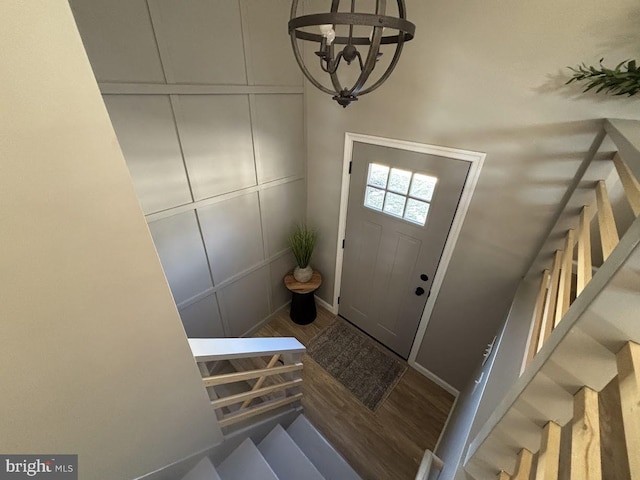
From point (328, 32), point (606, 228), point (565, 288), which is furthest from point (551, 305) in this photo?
point (328, 32)

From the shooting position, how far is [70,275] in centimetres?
61

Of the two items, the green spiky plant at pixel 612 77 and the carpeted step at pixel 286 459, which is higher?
the green spiky plant at pixel 612 77

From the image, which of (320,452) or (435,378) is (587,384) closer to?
(320,452)

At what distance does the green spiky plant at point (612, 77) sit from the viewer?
111 cm

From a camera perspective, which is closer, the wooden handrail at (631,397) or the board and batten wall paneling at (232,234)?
the wooden handrail at (631,397)

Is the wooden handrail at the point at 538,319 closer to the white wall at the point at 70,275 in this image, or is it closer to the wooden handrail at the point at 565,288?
the wooden handrail at the point at 565,288

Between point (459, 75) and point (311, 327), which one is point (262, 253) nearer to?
point (311, 327)

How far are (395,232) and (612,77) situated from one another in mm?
1493

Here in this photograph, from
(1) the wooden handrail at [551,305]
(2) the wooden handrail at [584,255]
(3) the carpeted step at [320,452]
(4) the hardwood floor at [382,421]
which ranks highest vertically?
(2) the wooden handrail at [584,255]

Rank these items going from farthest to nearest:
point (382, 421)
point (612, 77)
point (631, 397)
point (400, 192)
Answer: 1. point (382, 421)
2. point (400, 192)
3. point (612, 77)
4. point (631, 397)

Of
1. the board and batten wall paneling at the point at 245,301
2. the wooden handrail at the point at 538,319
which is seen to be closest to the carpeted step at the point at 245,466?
the board and batten wall paneling at the point at 245,301

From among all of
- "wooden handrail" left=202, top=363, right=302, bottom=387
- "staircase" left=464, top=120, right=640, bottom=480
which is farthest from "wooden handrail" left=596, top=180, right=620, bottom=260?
"wooden handrail" left=202, top=363, right=302, bottom=387

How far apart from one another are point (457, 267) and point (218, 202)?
196cm

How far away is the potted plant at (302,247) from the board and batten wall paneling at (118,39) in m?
1.71
